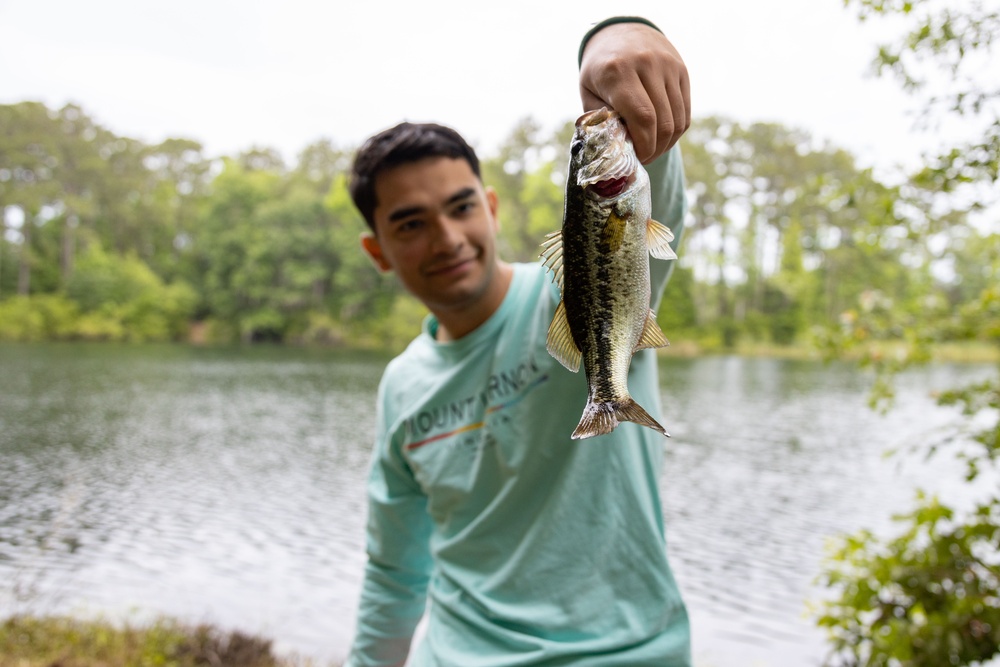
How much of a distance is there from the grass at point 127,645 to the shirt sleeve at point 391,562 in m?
3.67

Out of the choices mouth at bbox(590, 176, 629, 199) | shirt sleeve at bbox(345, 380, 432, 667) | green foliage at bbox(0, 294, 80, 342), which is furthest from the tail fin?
green foliage at bbox(0, 294, 80, 342)

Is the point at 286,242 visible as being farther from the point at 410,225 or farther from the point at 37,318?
the point at 410,225

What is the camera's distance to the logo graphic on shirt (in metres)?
2.14

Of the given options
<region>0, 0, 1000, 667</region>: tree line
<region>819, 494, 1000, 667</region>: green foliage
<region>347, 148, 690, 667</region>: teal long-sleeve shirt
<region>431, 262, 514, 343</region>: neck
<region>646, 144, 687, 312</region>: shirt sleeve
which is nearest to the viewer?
<region>646, 144, 687, 312</region>: shirt sleeve

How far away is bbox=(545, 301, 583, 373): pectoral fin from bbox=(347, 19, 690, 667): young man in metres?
0.60

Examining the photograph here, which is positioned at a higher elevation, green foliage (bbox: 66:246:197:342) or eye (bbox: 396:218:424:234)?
eye (bbox: 396:218:424:234)

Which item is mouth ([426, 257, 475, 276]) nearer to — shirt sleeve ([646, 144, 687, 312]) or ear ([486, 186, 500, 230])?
ear ([486, 186, 500, 230])

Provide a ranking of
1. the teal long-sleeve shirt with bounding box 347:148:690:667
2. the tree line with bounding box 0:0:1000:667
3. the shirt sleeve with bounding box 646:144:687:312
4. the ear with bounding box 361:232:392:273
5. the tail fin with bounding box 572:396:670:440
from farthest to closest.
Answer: the tree line with bounding box 0:0:1000:667 < the ear with bounding box 361:232:392:273 < the teal long-sleeve shirt with bounding box 347:148:690:667 < the shirt sleeve with bounding box 646:144:687:312 < the tail fin with bounding box 572:396:670:440

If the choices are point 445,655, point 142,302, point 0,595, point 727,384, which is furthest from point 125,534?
point 142,302

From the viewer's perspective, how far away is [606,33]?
1316 millimetres

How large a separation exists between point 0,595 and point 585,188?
8627 millimetres

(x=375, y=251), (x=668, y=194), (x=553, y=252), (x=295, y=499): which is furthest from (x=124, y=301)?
(x=553, y=252)

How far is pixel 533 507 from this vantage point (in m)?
2.11

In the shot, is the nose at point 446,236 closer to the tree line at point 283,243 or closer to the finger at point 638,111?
the finger at point 638,111
